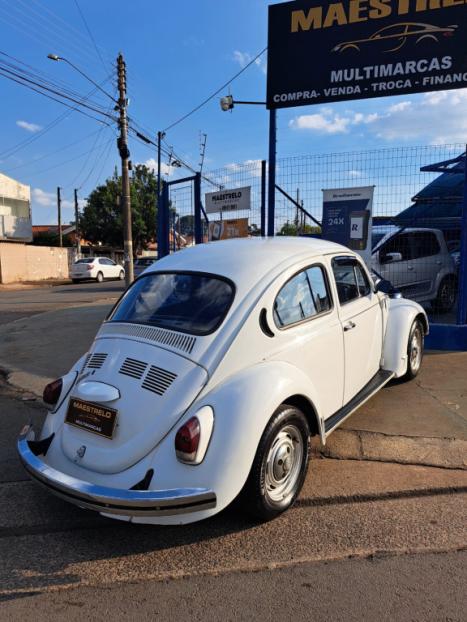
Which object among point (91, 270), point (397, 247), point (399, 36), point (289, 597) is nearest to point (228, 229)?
point (397, 247)

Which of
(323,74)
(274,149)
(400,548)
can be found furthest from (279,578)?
(323,74)

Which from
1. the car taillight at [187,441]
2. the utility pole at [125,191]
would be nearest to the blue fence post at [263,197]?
the car taillight at [187,441]

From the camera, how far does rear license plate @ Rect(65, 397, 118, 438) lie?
295 centimetres

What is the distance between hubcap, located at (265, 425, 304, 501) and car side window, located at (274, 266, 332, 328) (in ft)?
2.49

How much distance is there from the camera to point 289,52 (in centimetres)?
815

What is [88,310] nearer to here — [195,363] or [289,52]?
[289,52]

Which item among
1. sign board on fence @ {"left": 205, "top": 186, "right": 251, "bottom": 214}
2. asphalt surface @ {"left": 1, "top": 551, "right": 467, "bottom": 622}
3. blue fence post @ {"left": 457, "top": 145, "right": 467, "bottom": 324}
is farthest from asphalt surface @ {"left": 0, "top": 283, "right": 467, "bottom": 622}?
sign board on fence @ {"left": 205, "top": 186, "right": 251, "bottom": 214}

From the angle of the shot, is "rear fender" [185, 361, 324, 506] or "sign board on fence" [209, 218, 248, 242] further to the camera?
"sign board on fence" [209, 218, 248, 242]

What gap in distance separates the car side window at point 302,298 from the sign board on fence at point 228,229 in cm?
531

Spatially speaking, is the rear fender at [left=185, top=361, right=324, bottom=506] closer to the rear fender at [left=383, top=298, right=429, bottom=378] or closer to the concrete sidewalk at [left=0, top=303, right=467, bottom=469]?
the concrete sidewalk at [left=0, top=303, right=467, bottom=469]

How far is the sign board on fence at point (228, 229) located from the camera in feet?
30.1

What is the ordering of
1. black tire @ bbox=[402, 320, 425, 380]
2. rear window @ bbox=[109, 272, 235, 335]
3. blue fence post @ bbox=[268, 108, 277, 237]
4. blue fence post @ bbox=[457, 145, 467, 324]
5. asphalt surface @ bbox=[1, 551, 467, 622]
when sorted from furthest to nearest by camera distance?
blue fence post @ bbox=[268, 108, 277, 237], blue fence post @ bbox=[457, 145, 467, 324], black tire @ bbox=[402, 320, 425, 380], rear window @ bbox=[109, 272, 235, 335], asphalt surface @ bbox=[1, 551, 467, 622]

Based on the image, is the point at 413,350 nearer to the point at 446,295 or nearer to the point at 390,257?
the point at 390,257

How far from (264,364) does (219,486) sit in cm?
84
